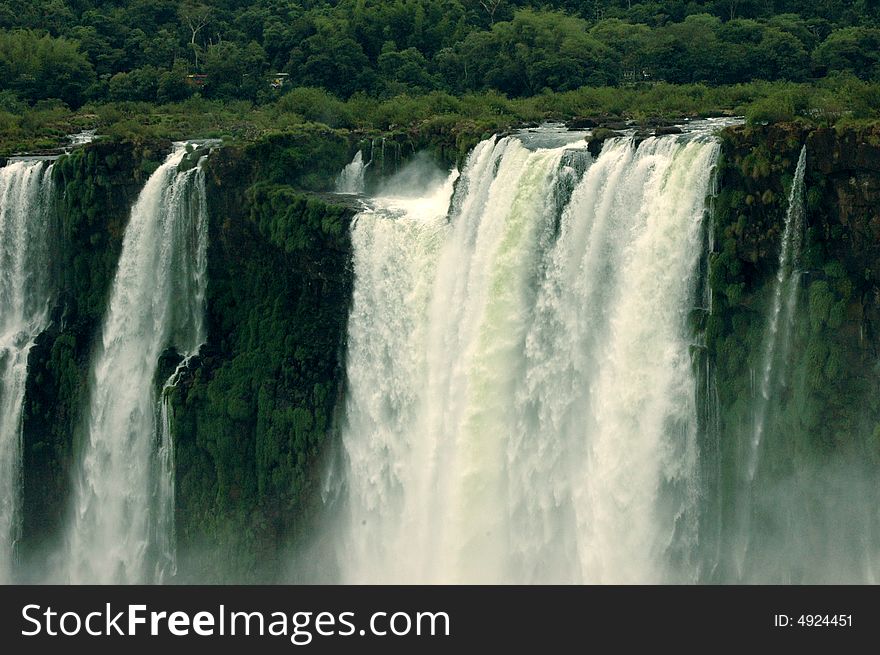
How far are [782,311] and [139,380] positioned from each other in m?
20.9

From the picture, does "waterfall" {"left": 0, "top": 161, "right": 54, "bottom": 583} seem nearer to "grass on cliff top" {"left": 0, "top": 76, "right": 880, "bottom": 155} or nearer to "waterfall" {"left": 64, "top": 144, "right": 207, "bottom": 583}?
"grass on cliff top" {"left": 0, "top": 76, "right": 880, "bottom": 155}

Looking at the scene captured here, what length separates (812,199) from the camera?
3020 centimetres

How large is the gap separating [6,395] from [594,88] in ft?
85.8

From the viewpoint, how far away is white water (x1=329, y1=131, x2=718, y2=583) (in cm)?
3189

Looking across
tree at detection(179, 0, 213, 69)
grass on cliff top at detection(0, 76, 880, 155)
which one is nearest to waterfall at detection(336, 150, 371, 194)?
grass on cliff top at detection(0, 76, 880, 155)

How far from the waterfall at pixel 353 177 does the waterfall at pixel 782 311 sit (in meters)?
17.6

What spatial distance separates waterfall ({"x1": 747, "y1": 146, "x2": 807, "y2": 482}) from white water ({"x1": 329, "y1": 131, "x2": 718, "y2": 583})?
138 centimetres

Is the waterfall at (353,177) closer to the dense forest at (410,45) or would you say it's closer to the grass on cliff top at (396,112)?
the grass on cliff top at (396,112)

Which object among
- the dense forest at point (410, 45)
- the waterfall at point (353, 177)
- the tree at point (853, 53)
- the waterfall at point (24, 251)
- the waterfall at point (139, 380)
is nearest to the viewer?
the waterfall at point (139, 380)

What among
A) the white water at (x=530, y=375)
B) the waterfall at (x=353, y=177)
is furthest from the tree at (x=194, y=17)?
the white water at (x=530, y=375)

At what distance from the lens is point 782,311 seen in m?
30.7

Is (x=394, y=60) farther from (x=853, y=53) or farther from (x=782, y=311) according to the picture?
(x=782, y=311)

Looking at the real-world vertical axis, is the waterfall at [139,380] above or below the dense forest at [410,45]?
below

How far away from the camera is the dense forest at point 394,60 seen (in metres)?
54.8
